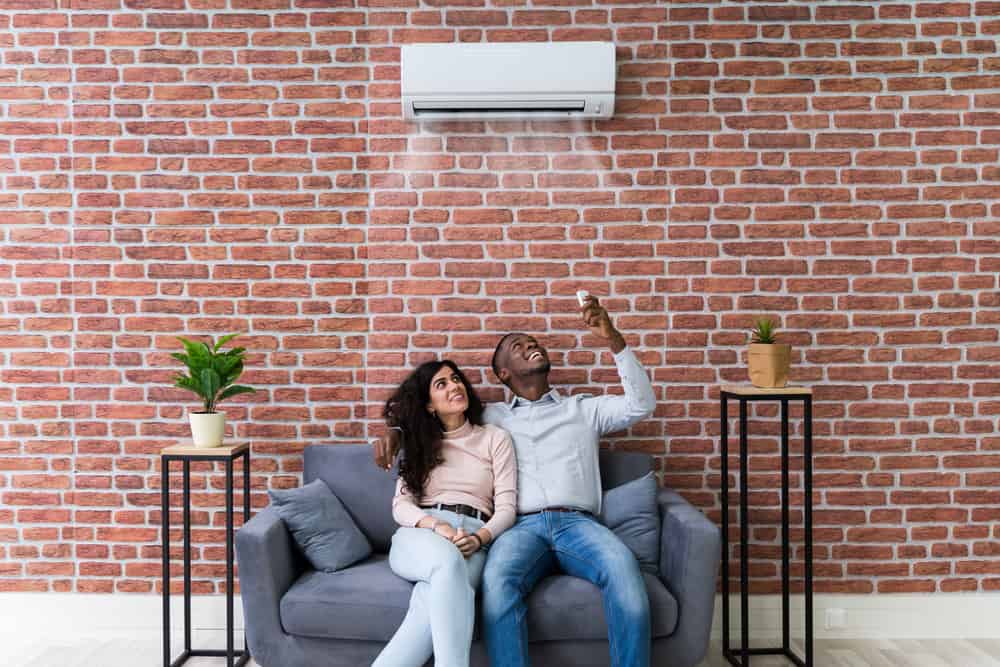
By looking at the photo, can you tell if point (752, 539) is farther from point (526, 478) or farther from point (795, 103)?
point (795, 103)

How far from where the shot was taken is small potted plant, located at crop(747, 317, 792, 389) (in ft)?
8.91

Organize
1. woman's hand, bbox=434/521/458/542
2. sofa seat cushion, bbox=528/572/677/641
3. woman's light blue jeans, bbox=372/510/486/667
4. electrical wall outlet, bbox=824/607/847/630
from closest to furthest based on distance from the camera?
woman's light blue jeans, bbox=372/510/486/667 < sofa seat cushion, bbox=528/572/677/641 < woman's hand, bbox=434/521/458/542 < electrical wall outlet, bbox=824/607/847/630

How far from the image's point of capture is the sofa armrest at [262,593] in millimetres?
2316

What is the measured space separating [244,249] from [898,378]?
8.97ft

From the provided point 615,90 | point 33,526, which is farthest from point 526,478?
point 33,526

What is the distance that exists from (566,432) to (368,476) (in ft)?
2.50

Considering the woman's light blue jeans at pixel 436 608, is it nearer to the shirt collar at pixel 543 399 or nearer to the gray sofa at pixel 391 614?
the gray sofa at pixel 391 614

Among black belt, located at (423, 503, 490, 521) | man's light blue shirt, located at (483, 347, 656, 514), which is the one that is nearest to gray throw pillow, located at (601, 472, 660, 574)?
man's light blue shirt, located at (483, 347, 656, 514)

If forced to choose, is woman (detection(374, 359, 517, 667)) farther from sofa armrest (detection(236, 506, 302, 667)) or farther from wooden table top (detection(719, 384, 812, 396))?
wooden table top (detection(719, 384, 812, 396))

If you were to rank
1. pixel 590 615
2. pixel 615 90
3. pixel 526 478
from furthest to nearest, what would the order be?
pixel 615 90 → pixel 526 478 → pixel 590 615

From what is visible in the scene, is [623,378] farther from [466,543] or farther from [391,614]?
[391,614]

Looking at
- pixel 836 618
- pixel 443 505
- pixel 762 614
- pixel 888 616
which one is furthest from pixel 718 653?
pixel 443 505

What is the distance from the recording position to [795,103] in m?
3.02

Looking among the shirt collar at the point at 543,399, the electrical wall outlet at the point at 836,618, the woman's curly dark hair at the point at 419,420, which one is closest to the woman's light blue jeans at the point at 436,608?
the woman's curly dark hair at the point at 419,420
